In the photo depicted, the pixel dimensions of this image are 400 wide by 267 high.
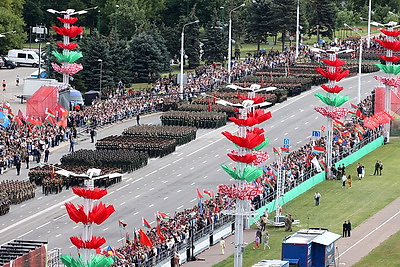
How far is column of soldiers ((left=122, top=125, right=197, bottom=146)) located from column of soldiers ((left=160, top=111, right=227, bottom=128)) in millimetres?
4013

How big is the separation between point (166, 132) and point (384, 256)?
36.1m

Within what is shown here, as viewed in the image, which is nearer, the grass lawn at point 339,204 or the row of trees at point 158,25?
the grass lawn at point 339,204

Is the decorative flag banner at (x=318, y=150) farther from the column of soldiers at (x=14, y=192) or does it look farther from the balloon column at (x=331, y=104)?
the column of soldiers at (x=14, y=192)

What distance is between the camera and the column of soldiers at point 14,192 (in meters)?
85.0

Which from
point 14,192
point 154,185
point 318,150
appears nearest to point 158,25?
point 318,150

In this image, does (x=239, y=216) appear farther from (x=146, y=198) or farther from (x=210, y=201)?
(x=146, y=198)

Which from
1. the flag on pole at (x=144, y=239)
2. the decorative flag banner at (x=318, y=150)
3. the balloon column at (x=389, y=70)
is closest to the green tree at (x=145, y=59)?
the balloon column at (x=389, y=70)

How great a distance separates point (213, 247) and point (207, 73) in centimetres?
6256

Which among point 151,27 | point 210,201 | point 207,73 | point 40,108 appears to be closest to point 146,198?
point 210,201

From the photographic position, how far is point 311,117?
401 ft

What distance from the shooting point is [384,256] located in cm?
7550

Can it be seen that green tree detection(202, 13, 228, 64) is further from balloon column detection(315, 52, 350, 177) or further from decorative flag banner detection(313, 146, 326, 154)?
decorative flag banner detection(313, 146, 326, 154)

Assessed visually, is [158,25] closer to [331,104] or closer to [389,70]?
[389,70]

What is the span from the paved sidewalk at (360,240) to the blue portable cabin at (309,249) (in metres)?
2.92
